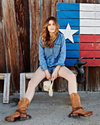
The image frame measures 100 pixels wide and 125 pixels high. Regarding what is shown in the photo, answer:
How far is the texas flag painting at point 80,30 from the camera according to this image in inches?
128

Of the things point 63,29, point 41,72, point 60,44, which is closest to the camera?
point 41,72

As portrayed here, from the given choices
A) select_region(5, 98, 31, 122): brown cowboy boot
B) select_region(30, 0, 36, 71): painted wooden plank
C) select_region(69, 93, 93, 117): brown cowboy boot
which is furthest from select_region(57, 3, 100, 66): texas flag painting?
select_region(5, 98, 31, 122): brown cowboy boot

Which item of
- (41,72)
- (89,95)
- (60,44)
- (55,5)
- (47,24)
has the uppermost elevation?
(55,5)

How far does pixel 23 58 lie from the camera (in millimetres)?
3400

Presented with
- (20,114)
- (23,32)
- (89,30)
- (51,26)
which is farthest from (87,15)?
(20,114)

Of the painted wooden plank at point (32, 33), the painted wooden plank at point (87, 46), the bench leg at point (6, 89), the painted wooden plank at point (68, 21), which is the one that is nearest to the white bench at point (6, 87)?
the bench leg at point (6, 89)

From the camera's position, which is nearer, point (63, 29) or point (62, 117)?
point (62, 117)

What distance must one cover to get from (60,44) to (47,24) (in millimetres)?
383

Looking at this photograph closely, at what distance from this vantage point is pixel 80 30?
10.8 ft

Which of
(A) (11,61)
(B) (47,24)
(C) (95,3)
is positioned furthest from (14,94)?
(C) (95,3)

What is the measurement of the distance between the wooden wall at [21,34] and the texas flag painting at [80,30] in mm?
180

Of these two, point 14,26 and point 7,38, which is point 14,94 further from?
point 14,26

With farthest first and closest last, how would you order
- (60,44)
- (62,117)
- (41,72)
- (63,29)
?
1. (63,29)
2. (60,44)
3. (41,72)
4. (62,117)

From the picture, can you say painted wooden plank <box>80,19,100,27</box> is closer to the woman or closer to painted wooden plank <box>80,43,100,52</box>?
painted wooden plank <box>80,43,100,52</box>
